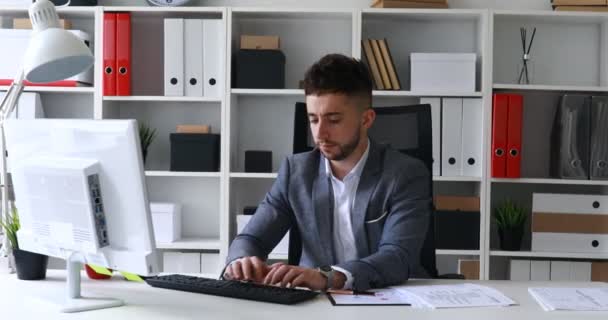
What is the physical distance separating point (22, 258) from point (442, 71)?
88.8 inches

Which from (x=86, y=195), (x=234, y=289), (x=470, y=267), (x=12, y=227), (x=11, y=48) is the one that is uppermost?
(x=11, y=48)

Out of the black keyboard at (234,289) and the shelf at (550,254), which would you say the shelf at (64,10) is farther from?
the shelf at (550,254)

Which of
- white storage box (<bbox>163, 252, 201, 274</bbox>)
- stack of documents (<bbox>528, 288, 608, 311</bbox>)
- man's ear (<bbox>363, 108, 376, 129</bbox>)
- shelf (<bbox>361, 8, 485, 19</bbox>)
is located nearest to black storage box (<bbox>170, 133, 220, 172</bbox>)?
white storage box (<bbox>163, 252, 201, 274</bbox>)

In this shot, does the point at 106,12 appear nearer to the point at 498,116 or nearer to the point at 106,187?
the point at 498,116

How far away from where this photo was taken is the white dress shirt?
219 cm

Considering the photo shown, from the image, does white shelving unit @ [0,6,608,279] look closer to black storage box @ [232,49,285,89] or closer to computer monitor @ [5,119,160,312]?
black storage box @ [232,49,285,89]

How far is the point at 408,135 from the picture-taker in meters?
2.43

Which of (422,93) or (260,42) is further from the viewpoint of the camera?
(260,42)

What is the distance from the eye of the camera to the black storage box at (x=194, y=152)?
3.60m

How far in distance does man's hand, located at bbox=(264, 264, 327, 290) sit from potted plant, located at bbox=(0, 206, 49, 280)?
0.63m

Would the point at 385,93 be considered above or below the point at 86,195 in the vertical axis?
above

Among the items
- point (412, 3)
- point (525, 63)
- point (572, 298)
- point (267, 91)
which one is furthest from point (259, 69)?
point (572, 298)

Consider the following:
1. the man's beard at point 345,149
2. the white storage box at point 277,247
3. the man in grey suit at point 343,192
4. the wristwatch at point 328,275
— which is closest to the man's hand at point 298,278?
the wristwatch at point 328,275

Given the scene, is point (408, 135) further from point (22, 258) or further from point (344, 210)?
point (22, 258)
